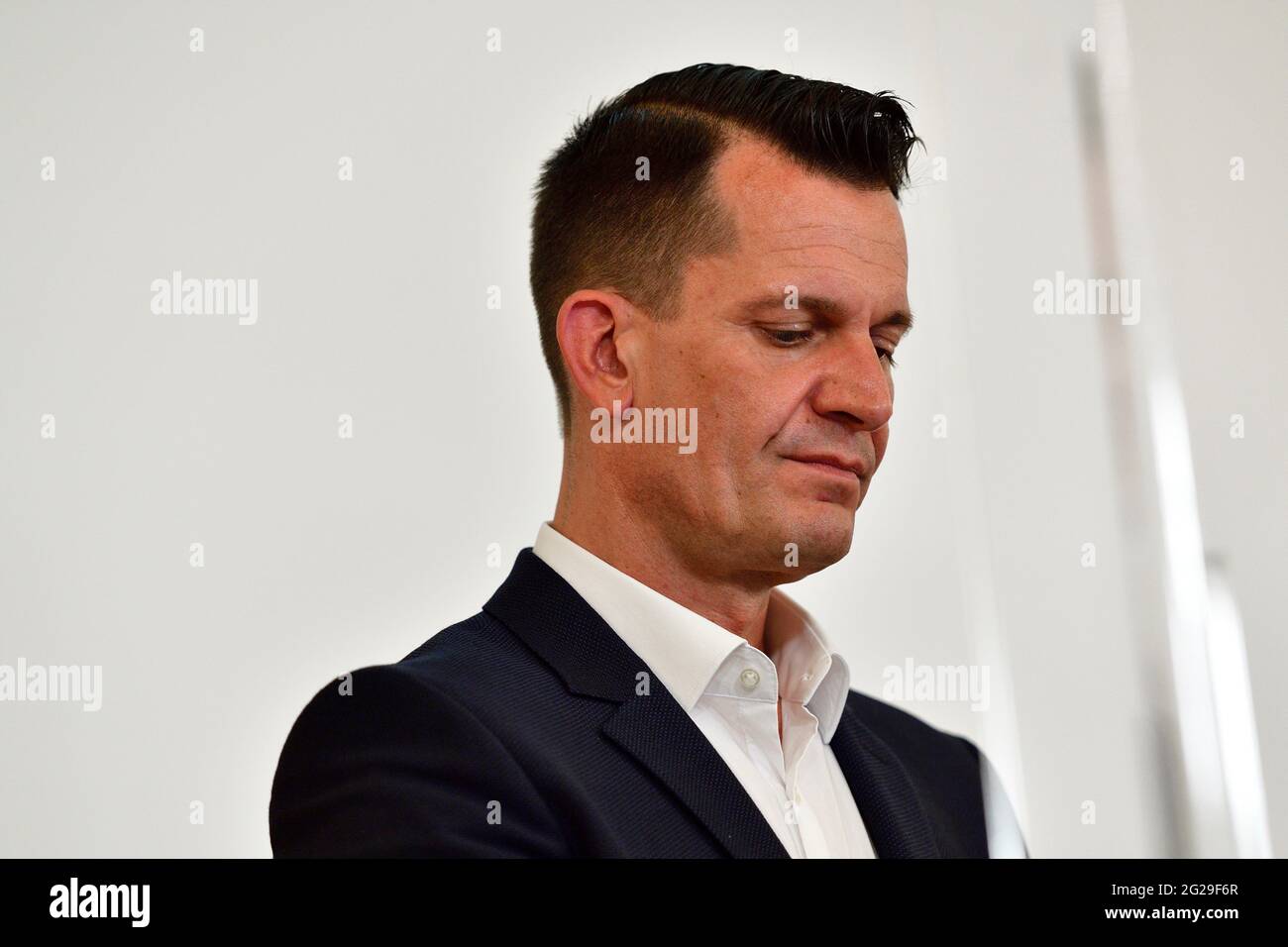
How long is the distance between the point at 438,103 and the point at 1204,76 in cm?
122

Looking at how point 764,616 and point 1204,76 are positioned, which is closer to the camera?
point 764,616

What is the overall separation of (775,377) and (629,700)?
1.42 ft

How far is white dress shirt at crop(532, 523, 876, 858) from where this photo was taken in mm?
1582

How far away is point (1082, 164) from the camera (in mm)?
2195

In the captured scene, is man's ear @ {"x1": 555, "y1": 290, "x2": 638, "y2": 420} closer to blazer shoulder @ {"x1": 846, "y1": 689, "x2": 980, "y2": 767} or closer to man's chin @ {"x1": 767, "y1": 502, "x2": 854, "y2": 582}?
man's chin @ {"x1": 767, "y1": 502, "x2": 854, "y2": 582}

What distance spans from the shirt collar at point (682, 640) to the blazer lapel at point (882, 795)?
0.13 ft

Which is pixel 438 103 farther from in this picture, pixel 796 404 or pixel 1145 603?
pixel 1145 603

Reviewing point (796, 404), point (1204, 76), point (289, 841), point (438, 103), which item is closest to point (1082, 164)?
point (1204, 76)

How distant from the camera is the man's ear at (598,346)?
1721 mm

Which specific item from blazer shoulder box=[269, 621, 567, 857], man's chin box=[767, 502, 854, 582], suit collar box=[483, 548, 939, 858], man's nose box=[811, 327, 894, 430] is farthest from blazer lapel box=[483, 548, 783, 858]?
man's nose box=[811, 327, 894, 430]
